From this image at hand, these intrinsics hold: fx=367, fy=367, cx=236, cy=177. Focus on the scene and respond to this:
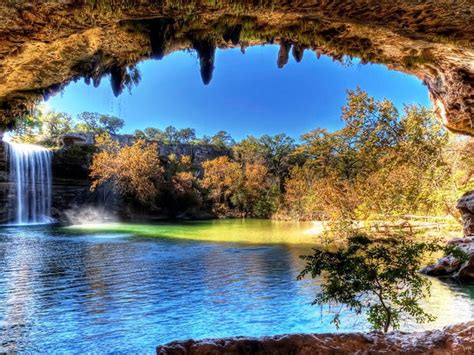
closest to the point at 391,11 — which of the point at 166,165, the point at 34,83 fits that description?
the point at 34,83

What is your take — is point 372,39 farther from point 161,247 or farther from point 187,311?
point 161,247

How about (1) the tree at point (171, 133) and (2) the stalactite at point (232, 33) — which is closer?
(2) the stalactite at point (232, 33)

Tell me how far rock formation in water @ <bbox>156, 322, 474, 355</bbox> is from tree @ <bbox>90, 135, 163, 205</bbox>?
27.7 metres

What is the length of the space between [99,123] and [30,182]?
28199mm

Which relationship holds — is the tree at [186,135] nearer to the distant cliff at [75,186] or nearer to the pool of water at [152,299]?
the distant cliff at [75,186]

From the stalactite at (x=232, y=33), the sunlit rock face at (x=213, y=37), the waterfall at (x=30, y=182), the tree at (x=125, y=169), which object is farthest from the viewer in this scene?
the tree at (x=125, y=169)

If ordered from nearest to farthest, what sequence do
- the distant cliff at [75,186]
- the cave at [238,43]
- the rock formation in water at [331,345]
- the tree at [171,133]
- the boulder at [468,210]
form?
the rock formation in water at [331,345] < the cave at [238,43] < the boulder at [468,210] < the distant cliff at [75,186] < the tree at [171,133]

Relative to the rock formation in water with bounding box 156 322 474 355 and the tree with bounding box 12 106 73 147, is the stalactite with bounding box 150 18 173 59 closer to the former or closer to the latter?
the rock formation in water with bounding box 156 322 474 355

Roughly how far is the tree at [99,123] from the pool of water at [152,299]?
1240 inches

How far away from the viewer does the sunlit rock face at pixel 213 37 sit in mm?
3832

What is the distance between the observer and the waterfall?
2625 cm

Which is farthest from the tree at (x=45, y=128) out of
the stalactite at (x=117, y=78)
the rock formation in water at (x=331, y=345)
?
the rock formation in water at (x=331, y=345)

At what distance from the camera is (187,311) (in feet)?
22.8

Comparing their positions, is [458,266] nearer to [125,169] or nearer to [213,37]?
[213,37]
